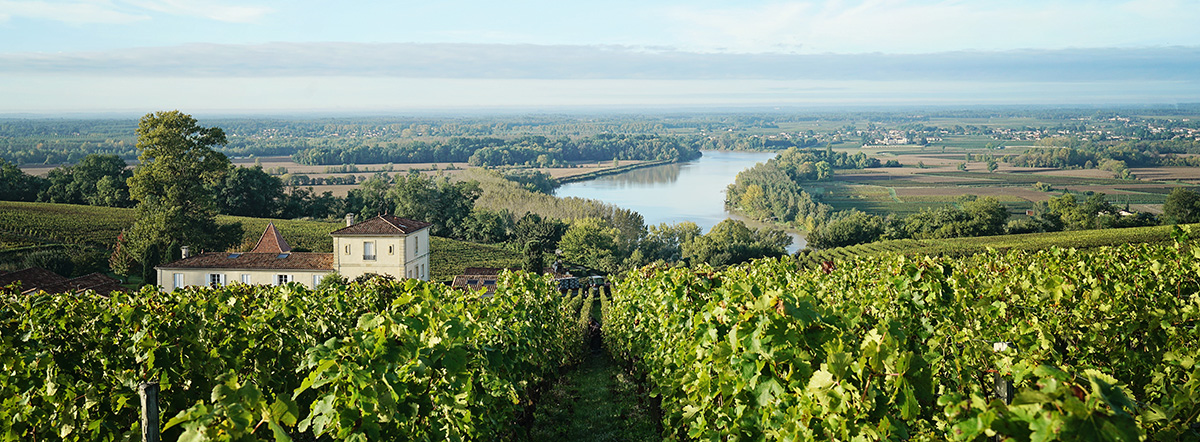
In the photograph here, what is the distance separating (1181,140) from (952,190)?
58561 millimetres

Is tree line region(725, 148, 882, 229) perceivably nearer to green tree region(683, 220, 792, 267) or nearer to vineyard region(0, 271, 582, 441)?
green tree region(683, 220, 792, 267)

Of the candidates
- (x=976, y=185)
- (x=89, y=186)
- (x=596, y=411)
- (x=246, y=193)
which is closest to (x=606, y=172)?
(x=976, y=185)

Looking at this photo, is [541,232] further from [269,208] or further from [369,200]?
[269,208]

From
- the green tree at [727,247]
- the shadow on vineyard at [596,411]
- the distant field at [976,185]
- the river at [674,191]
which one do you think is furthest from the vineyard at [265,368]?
the distant field at [976,185]

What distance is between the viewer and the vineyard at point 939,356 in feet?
7.62

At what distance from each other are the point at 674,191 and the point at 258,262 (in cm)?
8120

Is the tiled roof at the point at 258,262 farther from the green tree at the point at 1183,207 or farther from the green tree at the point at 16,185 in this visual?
the green tree at the point at 1183,207

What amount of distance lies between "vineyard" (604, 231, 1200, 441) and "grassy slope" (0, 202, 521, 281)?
30.0 m

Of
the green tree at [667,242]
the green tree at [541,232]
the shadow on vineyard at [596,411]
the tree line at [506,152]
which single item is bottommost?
the green tree at [667,242]

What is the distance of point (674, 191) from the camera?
106000mm

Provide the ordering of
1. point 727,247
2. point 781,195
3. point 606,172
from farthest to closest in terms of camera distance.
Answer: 1. point 606,172
2. point 781,195
3. point 727,247

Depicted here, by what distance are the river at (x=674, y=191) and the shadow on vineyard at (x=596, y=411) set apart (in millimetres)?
48645

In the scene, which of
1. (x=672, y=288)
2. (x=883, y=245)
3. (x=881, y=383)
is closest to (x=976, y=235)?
(x=883, y=245)

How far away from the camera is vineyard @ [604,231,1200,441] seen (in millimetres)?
2322
